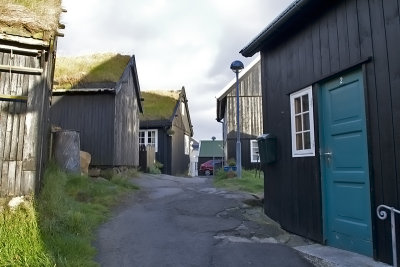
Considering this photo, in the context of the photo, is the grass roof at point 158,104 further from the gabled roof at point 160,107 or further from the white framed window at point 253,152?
the white framed window at point 253,152

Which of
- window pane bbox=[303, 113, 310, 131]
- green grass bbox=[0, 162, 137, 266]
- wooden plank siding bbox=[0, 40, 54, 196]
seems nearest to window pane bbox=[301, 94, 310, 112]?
window pane bbox=[303, 113, 310, 131]

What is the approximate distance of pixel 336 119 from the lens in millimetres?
5512

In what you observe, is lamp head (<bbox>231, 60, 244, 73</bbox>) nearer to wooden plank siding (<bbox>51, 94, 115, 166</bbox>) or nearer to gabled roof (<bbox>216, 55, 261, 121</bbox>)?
wooden plank siding (<bbox>51, 94, 115, 166</bbox>)

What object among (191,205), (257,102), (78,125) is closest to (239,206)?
(191,205)

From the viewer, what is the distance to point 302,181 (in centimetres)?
631

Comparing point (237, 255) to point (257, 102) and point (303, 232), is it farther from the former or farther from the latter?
point (257, 102)

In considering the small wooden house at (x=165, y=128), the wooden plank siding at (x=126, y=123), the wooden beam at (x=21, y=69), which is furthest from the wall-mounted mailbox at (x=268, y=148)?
the small wooden house at (x=165, y=128)

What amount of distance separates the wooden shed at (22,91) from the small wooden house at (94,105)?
7418 mm

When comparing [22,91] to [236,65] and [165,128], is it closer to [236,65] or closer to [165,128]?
[236,65]

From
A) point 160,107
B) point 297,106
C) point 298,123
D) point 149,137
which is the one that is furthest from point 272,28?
point 160,107

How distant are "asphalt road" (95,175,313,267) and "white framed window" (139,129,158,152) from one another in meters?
15.7

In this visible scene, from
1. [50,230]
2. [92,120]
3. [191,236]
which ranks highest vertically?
[92,120]

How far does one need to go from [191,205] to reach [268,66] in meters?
3.61

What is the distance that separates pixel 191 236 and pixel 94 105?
9.53 metres
